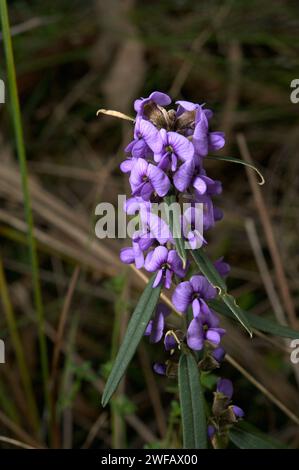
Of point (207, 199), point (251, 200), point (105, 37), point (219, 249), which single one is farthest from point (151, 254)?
point (105, 37)

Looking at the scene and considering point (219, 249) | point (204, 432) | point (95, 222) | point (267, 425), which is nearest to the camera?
point (204, 432)

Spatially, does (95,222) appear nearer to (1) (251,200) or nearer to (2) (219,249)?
(2) (219,249)

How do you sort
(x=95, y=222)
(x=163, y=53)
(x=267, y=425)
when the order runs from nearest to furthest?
(x=267, y=425) < (x=95, y=222) < (x=163, y=53)

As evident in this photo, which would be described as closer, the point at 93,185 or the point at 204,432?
the point at 204,432

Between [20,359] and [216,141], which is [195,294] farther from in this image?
[20,359]

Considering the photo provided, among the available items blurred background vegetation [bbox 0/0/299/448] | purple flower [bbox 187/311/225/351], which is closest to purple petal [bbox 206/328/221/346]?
purple flower [bbox 187/311/225/351]

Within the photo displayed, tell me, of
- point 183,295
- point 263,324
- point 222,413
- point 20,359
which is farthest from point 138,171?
point 20,359

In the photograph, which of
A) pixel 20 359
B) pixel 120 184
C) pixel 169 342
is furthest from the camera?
pixel 120 184
